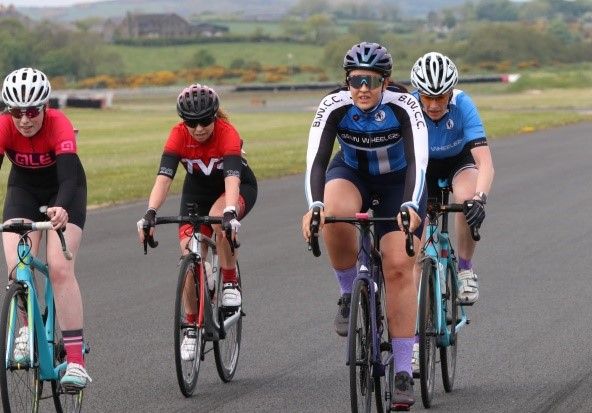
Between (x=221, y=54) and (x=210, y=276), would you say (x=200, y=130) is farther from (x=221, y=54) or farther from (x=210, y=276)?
(x=221, y=54)

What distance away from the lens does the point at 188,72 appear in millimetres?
119000

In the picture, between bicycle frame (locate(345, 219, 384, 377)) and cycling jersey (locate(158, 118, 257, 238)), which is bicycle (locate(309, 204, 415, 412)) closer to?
bicycle frame (locate(345, 219, 384, 377))

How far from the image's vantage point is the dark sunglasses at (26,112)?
7320 mm

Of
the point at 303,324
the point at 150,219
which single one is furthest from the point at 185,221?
the point at 303,324

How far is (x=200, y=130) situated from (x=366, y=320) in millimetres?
1834

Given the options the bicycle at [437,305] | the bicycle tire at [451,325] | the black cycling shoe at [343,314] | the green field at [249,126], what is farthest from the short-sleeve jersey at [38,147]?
the green field at [249,126]

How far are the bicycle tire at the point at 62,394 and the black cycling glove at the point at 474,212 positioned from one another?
2272mm

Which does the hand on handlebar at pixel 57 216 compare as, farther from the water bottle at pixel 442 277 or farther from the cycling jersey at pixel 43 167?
the water bottle at pixel 442 277

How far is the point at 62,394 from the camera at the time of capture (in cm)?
767

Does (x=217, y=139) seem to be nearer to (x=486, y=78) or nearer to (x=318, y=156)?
(x=318, y=156)

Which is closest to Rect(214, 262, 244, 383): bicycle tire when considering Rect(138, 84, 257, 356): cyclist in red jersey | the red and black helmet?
Rect(138, 84, 257, 356): cyclist in red jersey

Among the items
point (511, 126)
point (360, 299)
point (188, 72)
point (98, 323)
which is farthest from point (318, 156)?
point (188, 72)

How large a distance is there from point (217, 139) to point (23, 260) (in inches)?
70.2

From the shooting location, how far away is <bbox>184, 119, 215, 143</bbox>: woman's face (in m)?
8.34
